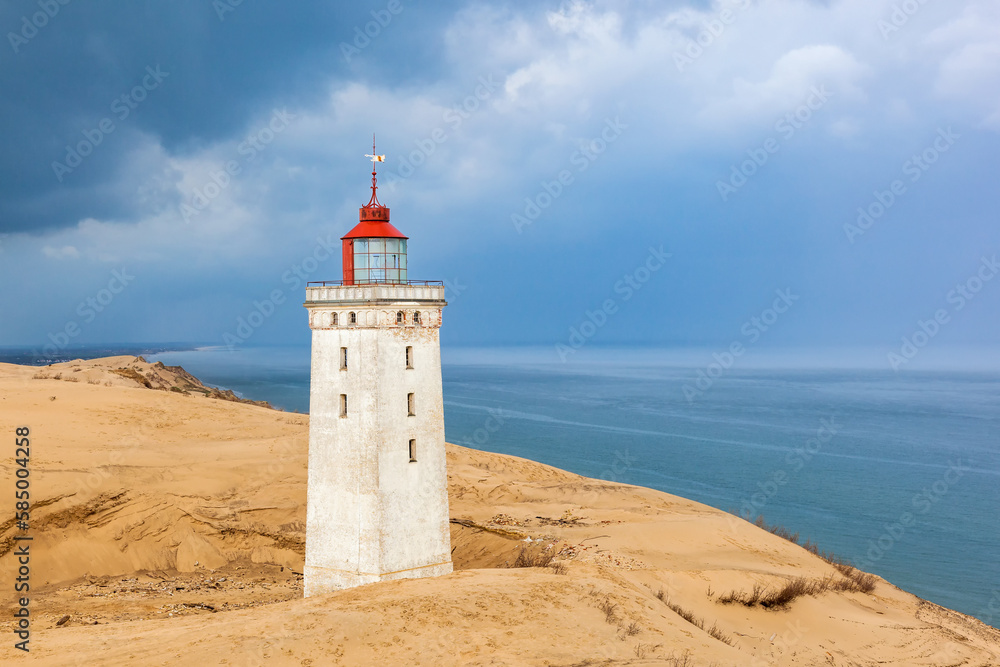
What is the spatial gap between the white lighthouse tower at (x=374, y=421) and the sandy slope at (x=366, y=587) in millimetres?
1119

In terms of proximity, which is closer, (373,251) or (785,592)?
(373,251)

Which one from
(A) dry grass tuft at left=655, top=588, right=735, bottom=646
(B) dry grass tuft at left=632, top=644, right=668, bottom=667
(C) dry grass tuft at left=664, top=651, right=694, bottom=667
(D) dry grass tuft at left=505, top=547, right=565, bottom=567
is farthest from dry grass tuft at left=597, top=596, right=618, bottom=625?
(D) dry grass tuft at left=505, top=547, right=565, bottom=567

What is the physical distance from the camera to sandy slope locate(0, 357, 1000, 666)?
41.5 feet

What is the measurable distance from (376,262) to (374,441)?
3635 mm

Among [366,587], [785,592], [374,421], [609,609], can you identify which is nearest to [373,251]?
[374,421]

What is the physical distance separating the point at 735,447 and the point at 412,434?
45.2 metres

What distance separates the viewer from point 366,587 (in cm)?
1585

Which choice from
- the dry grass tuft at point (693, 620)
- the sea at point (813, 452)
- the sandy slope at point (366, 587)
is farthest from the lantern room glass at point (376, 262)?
the sea at point (813, 452)

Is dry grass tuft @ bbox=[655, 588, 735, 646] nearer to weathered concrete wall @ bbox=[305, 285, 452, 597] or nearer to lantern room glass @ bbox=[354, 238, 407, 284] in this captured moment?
weathered concrete wall @ bbox=[305, 285, 452, 597]

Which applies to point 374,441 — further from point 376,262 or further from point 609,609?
point 609,609

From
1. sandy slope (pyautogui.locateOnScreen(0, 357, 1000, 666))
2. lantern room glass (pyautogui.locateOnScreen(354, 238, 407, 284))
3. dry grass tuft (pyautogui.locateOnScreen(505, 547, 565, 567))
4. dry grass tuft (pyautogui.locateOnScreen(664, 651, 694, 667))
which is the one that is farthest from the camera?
dry grass tuft (pyautogui.locateOnScreen(505, 547, 565, 567))

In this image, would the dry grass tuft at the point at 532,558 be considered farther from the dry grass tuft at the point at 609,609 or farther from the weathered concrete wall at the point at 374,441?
the dry grass tuft at the point at 609,609

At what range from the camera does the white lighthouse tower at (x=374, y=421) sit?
1628 cm

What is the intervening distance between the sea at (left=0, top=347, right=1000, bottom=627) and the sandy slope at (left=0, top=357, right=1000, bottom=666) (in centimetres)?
1053
